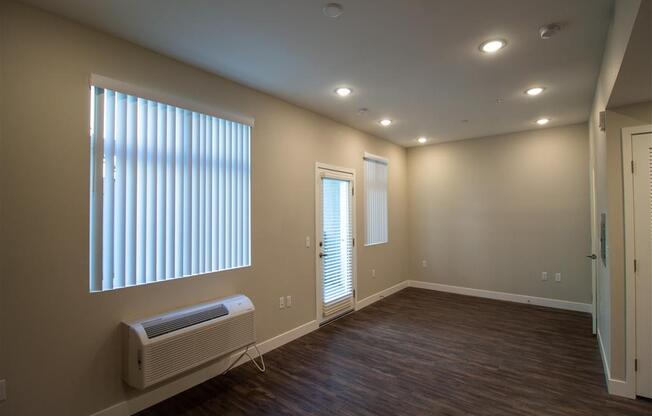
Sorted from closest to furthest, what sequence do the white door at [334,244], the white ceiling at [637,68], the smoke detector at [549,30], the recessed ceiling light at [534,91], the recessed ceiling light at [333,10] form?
the white ceiling at [637,68], the recessed ceiling light at [333,10], the smoke detector at [549,30], the recessed ceiling light at [534,91], the white door at [334,244]

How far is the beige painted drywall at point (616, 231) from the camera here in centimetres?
255

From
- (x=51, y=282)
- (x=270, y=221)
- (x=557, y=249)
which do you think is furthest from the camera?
(x=557, y=249)

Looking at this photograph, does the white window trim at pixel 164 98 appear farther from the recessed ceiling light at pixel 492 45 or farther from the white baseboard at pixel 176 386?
the white baseboard at pixel 176 386

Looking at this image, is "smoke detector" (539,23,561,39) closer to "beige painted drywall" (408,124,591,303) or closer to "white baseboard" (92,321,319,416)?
"beige painted drywall" (408,124,591,303)

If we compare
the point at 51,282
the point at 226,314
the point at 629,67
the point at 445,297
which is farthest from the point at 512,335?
the point at 51,282

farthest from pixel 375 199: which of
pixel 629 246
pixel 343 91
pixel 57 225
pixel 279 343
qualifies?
pixel 57 225

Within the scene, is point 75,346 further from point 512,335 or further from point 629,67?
point 512,335

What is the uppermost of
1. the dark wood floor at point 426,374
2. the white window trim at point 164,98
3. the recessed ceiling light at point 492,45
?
the recessed ceiling light at point 492,45

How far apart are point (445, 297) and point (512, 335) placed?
1758 millimetres

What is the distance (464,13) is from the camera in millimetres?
2082

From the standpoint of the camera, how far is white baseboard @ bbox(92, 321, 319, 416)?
2.34 metres

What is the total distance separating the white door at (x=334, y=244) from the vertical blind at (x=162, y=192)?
47.9 inches

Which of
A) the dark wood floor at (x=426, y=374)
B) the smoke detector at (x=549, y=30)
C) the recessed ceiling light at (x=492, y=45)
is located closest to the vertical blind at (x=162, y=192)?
the dark wood floor at (x=426, y=374)

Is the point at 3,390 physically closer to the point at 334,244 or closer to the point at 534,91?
the point at 334,244
